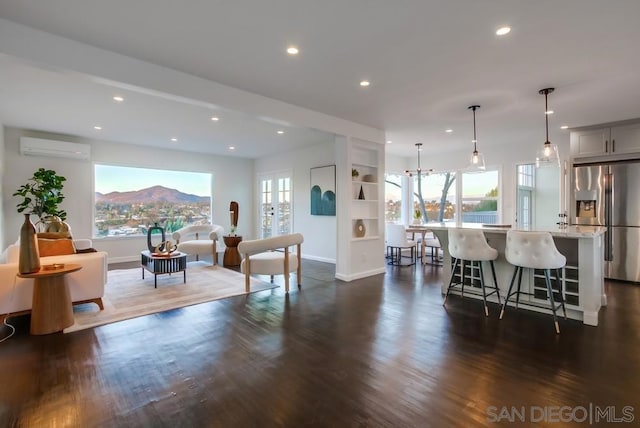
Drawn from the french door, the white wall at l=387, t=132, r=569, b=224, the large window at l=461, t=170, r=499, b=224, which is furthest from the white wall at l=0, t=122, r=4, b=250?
the white wall at l=387, t=132, r=569, b=224

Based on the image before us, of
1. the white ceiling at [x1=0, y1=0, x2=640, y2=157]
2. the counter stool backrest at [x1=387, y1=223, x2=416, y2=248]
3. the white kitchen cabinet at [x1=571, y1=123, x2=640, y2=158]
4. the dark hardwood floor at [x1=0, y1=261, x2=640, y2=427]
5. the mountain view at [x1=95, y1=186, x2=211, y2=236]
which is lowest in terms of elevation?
the dark hardwood floor at [x1=0, y1=261, x2=640, y2=427]

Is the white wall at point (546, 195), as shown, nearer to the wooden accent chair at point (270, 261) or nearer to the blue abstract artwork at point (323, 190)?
the blue abstract artwork at point (323, 190)

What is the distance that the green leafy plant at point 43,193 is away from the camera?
215 inches

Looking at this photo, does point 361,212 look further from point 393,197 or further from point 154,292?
point 154,292

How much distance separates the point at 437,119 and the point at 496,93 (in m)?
1.17

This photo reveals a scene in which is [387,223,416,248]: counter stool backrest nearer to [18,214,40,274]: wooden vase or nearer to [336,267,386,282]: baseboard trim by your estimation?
[336,267,386,282]: baseboard trim

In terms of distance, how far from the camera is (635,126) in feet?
16.3

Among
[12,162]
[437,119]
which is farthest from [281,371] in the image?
[12,162]

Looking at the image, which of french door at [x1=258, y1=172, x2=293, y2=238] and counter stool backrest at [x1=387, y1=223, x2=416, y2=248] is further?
french door at [x1=258, y1=172, x2=293, y2=238]

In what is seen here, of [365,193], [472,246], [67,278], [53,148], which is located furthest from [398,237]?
[53,148]

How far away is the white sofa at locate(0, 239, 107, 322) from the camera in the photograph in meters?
3.02

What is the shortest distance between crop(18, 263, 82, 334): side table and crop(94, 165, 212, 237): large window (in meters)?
4.31

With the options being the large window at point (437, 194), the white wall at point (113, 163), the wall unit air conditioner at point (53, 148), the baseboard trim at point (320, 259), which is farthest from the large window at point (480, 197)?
the wall unit air conditioner at point (53, 148)

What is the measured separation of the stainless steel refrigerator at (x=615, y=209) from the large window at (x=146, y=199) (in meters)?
8.23
